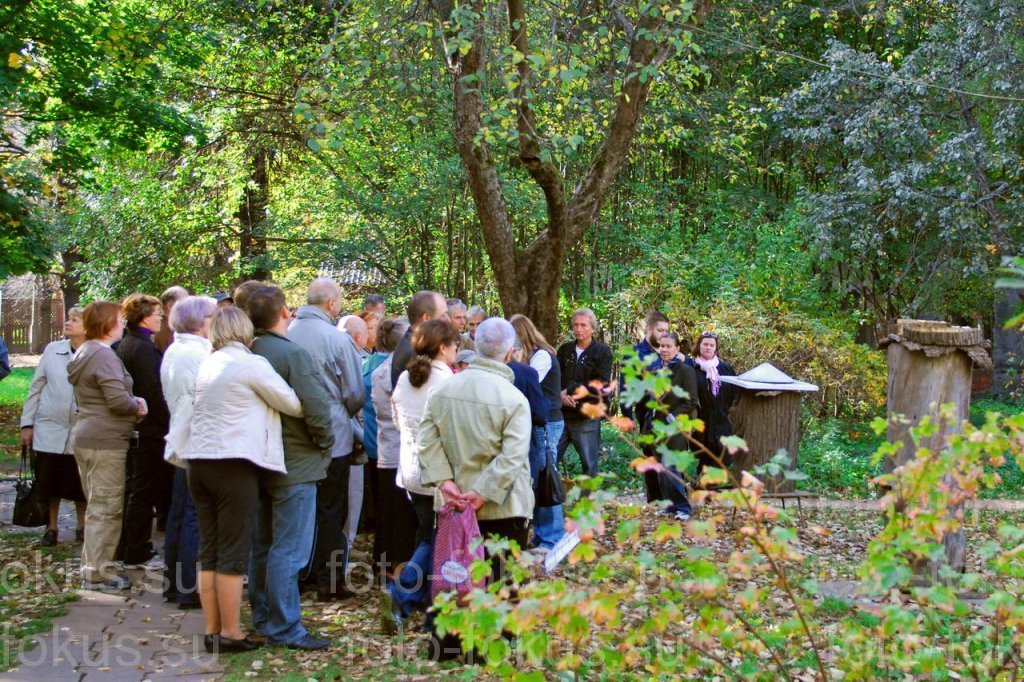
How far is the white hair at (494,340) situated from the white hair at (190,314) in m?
1.93

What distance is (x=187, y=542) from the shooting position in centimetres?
676

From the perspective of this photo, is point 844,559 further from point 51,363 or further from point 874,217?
point 874,217

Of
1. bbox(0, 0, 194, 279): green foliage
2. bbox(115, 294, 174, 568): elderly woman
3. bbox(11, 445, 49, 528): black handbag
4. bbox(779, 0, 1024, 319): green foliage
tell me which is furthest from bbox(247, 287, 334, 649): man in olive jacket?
bbox(779, 0, 1024, 319): green foliage

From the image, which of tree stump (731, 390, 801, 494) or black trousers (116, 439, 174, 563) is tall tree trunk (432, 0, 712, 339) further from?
black trousers (116, 439, 174, 563)

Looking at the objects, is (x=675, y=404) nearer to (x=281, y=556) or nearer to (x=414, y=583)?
(x=414, y=583)

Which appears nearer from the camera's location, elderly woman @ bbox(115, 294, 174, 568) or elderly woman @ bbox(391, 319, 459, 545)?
elderly woman @ bbox(391, 319, 459, 545)

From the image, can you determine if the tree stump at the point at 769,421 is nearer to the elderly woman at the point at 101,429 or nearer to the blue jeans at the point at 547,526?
the blue jeans at the point at 547,526

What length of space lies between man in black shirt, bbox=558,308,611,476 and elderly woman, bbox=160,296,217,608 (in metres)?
3.76

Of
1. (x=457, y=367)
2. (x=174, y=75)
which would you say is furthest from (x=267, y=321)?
(x=174, y=75)

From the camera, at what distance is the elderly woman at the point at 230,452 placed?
5.56 m

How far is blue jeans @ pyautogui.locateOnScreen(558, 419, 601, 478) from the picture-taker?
9.62 m

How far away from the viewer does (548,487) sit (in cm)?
707

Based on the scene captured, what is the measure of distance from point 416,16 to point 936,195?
9.28 metres

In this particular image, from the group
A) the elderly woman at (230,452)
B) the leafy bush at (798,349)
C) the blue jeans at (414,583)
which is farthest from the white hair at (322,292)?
the leafy bush at (798,349)
